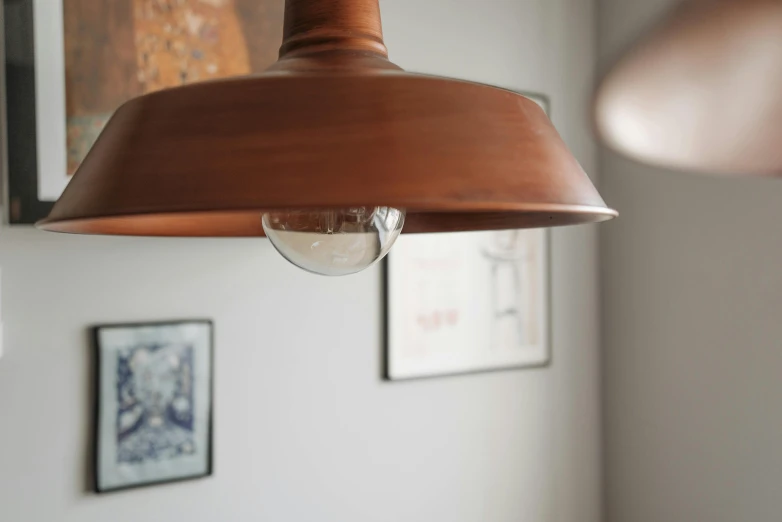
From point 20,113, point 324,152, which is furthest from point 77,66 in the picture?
point 324,152

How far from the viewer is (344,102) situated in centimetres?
34

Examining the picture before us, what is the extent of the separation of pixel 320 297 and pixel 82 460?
0.58 meters

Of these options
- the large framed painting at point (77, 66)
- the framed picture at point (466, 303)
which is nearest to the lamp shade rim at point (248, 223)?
the large framed painting at point (77, 66)

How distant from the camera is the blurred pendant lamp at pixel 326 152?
1.05 ft

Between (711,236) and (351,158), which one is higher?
(711,236)

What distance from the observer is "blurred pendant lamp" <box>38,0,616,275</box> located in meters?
0.32

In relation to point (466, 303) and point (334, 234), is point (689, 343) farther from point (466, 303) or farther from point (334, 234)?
point (334, 234)

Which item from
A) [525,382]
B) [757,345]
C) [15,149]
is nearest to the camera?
[15,149]

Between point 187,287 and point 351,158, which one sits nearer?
point 351,158

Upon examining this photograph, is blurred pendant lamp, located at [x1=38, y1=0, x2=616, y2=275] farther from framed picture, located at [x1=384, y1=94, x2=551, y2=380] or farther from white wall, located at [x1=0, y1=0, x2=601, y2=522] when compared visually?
framed picture, located at [x1=384, y1=94, x2=551, y2=380]

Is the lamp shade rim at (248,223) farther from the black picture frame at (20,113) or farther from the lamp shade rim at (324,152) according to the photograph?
the black picture frame at (20,113)

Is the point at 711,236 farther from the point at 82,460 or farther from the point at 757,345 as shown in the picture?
the point at 82,460

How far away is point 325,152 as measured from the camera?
32 centimetres

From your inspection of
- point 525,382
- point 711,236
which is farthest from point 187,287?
point 711,236
